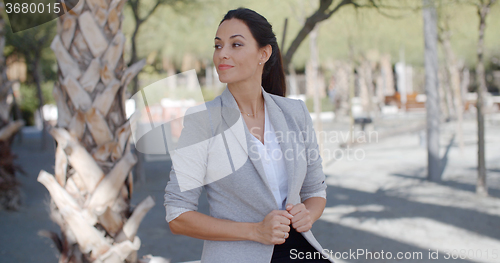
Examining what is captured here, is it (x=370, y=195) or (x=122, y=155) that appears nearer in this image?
(x=122, y=155)

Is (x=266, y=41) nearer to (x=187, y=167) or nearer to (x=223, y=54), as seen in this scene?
(x=223, y=54)

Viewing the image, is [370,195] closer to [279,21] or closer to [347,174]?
[347,174]

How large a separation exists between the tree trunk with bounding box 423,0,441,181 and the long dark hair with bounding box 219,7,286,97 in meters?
5.63

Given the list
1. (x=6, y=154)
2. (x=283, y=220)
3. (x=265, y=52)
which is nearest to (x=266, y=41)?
(x=265, y=52)

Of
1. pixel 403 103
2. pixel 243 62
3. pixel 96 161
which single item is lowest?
pixel 403 103

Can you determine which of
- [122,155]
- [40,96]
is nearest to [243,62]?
[122,155]

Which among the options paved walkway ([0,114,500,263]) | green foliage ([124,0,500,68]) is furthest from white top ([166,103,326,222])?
paved walkway ([0,114,500,263])

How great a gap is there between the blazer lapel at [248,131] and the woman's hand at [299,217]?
54 mm

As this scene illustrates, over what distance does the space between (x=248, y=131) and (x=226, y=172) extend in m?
0.18

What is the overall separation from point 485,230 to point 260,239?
3950 millimetres

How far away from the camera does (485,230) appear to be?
14.6 feet

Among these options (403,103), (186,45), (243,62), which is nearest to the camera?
(243,62)

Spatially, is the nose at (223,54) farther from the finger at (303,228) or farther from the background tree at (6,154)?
the background tree at (6,154)

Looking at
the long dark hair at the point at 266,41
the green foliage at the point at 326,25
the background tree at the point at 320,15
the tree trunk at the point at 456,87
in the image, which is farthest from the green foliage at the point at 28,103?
the long dark hair at the point at 266,41
